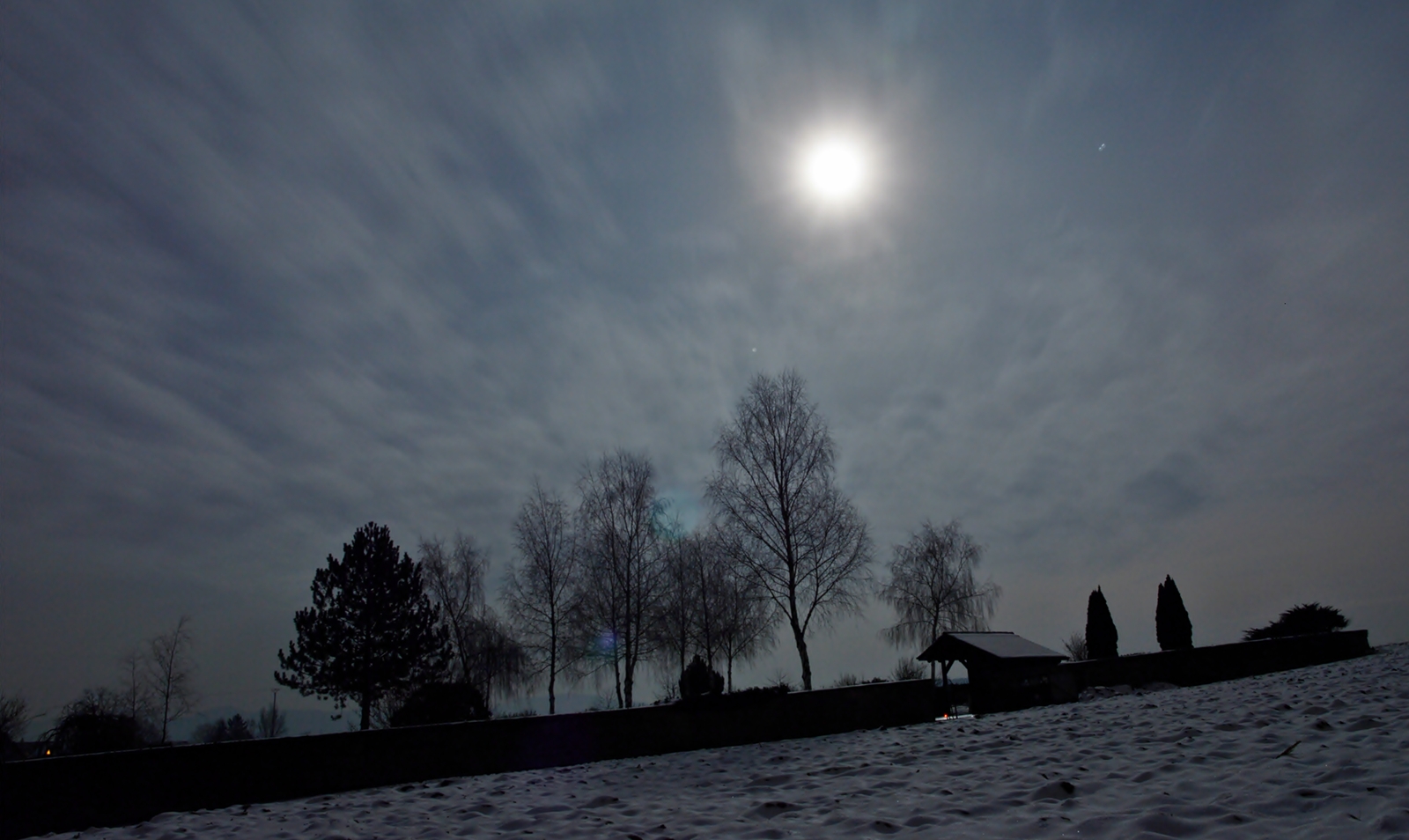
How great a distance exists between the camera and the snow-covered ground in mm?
4594

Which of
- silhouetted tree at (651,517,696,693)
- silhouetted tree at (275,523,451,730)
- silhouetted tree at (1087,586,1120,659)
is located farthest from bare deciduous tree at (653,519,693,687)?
silhouetted tree at (1087,586,1120,659)

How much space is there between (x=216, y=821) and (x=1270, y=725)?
426 inches

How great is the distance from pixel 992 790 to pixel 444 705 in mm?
18982

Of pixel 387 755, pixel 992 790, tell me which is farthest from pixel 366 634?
pixel 992 790

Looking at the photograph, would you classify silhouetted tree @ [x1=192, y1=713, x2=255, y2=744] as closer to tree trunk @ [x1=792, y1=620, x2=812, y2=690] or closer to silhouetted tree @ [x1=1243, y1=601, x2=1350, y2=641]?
tree trunk @ [x1=792, y1=620, x2=812, y2=690]

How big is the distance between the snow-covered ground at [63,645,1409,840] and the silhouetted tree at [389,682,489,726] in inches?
492

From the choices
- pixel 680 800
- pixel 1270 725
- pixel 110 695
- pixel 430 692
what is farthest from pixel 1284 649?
pixel 110 695

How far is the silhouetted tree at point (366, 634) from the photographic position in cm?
3200

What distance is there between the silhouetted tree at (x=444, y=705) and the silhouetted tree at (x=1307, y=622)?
97.1 feet

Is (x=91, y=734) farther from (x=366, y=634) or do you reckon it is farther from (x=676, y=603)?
(x=676, y=603)

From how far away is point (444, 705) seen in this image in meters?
21.4

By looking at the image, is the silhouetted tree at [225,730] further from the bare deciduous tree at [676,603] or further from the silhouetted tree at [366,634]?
the bare deciduous tree at [676,603]

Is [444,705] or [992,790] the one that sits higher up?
[992,790]

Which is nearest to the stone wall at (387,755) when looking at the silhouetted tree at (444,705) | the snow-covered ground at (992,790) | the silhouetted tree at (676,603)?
the snow-covered ground at (992,790)
